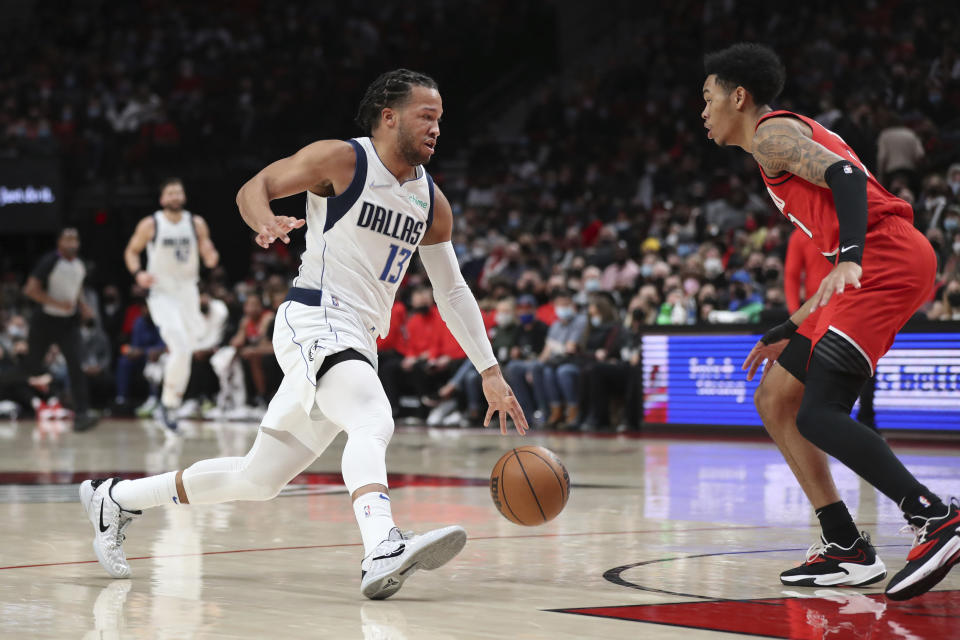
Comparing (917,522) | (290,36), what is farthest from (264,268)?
(917,522)

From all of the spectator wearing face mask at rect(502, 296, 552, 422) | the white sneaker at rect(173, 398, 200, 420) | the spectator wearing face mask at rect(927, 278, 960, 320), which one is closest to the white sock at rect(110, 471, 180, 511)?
the spectator wearing face mask at rect(927, 278, 960, 320)

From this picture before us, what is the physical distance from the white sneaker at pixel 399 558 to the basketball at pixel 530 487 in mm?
678

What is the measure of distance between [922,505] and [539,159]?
61.9 ft

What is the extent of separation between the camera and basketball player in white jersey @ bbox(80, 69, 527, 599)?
463cm

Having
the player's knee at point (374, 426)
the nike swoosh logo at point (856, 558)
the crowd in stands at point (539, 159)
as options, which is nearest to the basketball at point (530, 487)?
the player's knee at point (374, 426)

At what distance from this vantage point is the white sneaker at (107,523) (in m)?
4.85

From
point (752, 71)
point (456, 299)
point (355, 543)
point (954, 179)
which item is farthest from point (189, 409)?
point (752, 71)

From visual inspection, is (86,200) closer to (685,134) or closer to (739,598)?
(685,134)

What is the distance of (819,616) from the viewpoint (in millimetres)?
3994

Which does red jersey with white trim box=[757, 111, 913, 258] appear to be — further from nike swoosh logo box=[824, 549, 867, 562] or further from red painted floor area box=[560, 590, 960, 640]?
red painted floor area box=[560, 590, 960, 640]

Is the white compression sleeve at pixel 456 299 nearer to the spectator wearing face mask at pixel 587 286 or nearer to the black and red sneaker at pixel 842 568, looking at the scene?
the black and red sneaker at pixel 842 568

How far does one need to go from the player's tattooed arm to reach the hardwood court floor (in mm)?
1513

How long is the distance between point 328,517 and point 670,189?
44.6 ft

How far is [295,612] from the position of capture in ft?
13.5
